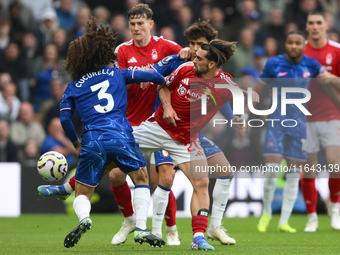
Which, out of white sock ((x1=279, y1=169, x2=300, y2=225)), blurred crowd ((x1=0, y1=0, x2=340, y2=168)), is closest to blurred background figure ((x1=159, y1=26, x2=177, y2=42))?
blurred crowd ((x1=0, y1=0, x2=340, y2=168))

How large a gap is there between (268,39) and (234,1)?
6.54ft

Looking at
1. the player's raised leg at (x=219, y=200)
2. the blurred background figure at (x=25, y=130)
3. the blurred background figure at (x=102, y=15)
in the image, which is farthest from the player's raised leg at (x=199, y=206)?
the blurred background figure at (x=102, y=15)

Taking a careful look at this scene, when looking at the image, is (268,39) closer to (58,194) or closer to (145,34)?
(145,34)

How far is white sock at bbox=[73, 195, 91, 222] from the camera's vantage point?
702 centimetres

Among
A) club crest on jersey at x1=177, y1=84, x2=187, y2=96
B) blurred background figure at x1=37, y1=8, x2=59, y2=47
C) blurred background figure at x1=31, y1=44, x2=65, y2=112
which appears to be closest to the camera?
club crest on jersey at x1=177, y1=84, x2=187, y2=96

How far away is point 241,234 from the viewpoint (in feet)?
32.1

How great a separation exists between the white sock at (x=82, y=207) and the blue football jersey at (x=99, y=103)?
1.93 feet

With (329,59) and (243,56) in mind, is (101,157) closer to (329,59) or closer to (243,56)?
(329,59)

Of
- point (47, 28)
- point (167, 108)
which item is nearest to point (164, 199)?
point (167, 108)

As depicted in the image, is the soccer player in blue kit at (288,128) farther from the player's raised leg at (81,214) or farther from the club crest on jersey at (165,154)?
the player's raised leg at (81,214)

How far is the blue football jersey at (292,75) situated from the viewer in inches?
410

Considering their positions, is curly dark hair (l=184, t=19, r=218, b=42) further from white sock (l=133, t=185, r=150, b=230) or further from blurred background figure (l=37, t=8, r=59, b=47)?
blurred background figure (l=37, t=8, r=59, b=47)

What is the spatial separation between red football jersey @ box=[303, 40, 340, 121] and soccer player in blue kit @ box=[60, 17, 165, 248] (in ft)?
13.4

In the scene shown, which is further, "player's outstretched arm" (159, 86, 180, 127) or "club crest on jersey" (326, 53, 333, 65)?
"club crest on jersey" (326, 53, 333, 65)
